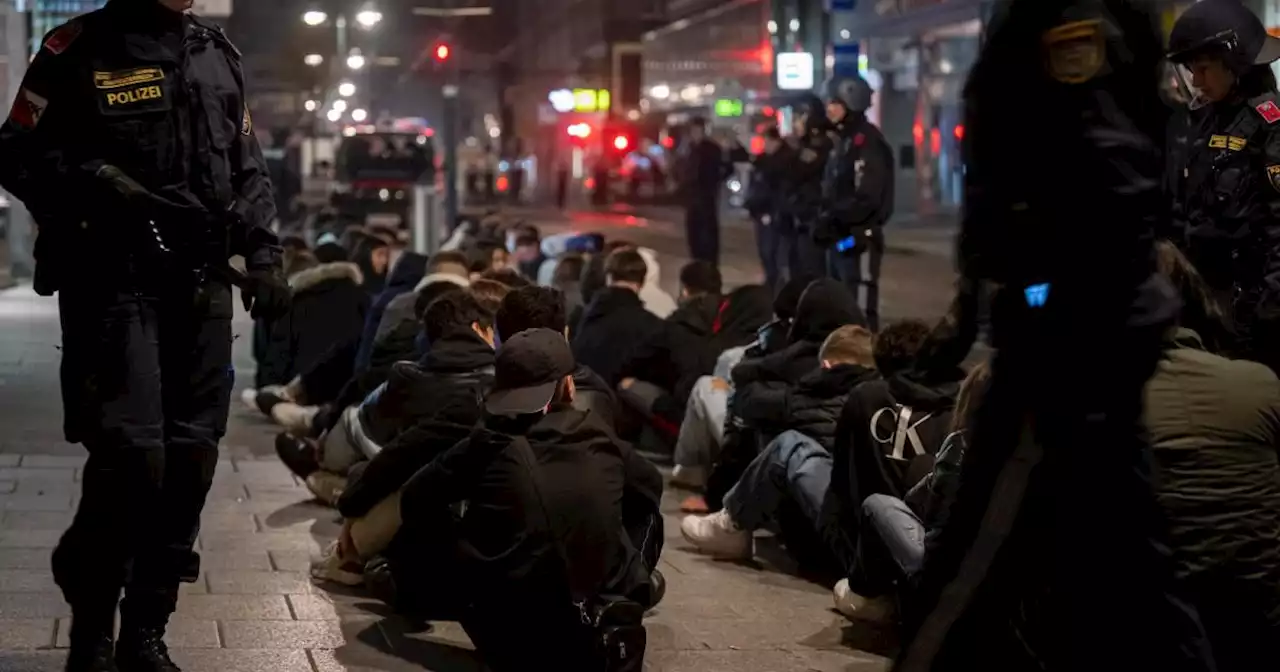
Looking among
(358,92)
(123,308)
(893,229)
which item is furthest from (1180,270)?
(358,92)

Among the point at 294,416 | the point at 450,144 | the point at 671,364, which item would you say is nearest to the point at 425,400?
the point at 671,364

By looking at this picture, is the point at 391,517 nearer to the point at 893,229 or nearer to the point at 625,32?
the point at 893,229

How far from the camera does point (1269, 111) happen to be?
650cm

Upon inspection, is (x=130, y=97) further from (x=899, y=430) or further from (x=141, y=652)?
(x=899, y=430)

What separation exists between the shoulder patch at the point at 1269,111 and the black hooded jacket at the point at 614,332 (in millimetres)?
4793

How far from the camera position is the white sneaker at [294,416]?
36.2 ft

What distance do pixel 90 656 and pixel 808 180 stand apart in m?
13.0

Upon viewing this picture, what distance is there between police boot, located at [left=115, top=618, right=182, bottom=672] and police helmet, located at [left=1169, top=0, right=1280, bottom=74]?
3.49 meters

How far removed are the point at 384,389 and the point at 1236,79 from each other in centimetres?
341

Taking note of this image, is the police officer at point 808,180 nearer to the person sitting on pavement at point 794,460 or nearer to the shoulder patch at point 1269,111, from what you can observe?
the person sitting on pavement at point 794,460

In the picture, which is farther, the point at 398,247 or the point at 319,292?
the point at 398,247

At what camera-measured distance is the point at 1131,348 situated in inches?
152

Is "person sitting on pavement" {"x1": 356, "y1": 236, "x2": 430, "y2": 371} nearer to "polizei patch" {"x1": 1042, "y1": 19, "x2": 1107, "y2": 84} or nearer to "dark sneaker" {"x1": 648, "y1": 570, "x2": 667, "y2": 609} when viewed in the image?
"dark sneaker" {"x1": 648, "y1": 570, "x2": 667, "y2": 609}

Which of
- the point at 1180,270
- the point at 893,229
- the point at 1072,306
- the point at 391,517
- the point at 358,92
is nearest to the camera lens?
the point at 1072,306
